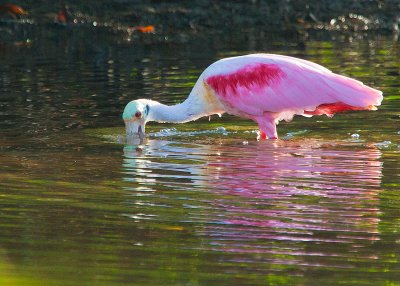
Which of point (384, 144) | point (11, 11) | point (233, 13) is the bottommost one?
point (384, 144)

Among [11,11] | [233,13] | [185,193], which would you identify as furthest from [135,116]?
[233,13]

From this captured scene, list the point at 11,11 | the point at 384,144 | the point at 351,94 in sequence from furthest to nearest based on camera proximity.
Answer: the point at 11,11 → the point at 351,94 → the point at 384,144

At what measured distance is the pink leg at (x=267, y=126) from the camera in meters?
10.6

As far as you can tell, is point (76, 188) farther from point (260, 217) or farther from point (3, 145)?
point (3, 145)

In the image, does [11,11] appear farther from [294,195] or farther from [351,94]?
[294,195]

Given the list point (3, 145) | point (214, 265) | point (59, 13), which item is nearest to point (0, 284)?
point (214, 265)

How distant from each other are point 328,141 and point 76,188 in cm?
325

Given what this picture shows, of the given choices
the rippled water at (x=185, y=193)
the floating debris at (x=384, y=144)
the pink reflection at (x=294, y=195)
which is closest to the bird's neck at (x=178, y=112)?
the rippled water at (x=185, y=193)

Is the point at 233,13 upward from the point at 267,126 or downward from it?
upward

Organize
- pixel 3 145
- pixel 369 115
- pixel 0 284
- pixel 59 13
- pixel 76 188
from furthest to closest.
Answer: pixel 59 13
pixel 369 115
pixel 3 145
pixel 76 188
pixel 0 284

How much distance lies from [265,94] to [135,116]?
1.25m

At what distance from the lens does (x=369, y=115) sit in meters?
11.8

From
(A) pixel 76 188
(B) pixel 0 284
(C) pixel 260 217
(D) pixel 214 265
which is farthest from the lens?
(A) pixel 76 188

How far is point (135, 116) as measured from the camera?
1070 centimetres
